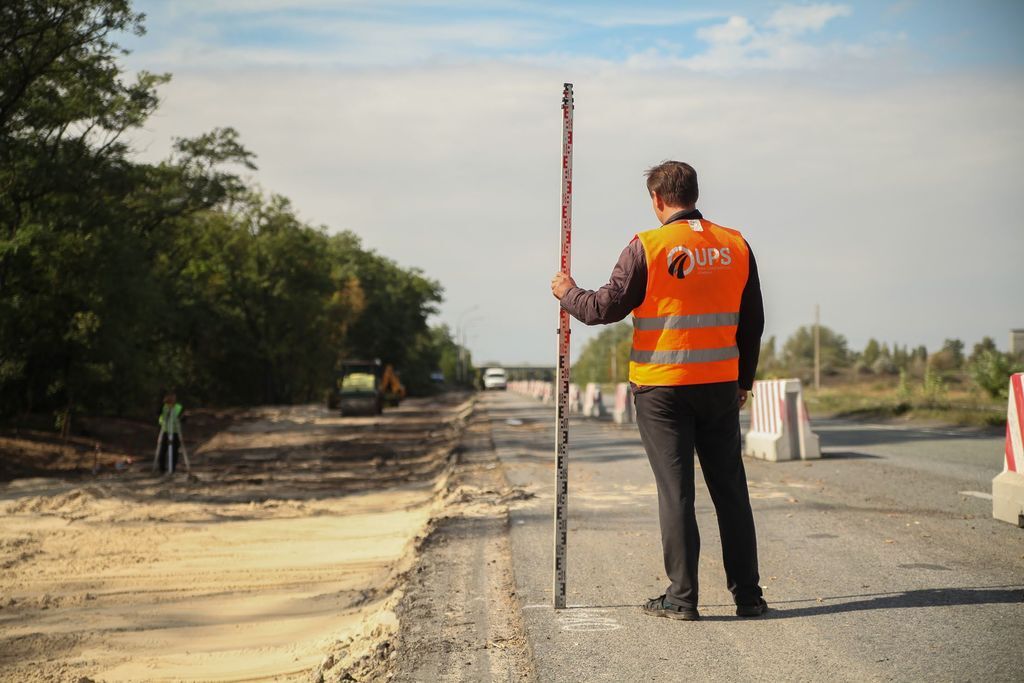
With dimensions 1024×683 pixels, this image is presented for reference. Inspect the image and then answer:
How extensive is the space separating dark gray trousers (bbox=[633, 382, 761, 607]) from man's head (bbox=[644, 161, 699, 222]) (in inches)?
34.2

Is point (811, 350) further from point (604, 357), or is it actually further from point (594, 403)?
point (594, 403)

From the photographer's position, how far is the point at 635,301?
514 cm


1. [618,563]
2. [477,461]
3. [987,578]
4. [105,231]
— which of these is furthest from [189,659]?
[105,231]

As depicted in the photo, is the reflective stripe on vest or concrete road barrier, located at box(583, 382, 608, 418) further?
concrete road barrier, located at box(583, 382, 608, 418)

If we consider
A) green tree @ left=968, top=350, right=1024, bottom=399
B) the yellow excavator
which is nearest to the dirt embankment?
green tree @ left=968, top=350, right=1024, bottom=399

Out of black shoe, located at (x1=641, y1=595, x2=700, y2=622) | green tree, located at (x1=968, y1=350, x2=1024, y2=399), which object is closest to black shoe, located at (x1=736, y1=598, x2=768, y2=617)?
black shoe, located at (x1=641, y1=595, x2=700, y2=622)

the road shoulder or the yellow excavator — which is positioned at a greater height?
the yellow excavator

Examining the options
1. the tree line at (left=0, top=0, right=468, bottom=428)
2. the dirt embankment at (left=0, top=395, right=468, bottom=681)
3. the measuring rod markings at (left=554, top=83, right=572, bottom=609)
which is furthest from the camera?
the tree line at (left=0, top=0, right=468, bottom=428)

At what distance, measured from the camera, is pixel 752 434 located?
16078 millimetres

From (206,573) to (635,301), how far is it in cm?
586

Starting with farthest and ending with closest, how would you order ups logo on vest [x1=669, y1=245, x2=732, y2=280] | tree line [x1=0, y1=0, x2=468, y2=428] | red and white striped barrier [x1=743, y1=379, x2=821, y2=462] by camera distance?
tree line [x1=0, y1=0, x2=468, y2=428] → red and white striped barrier [x1=743, y1=379, x2=821, y2=462] → ups logo on vest [x1=669, y1=245, x2=732, y2=280]

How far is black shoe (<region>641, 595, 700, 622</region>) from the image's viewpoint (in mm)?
5254

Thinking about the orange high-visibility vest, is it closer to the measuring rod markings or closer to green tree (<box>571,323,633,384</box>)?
the measuring rod markings

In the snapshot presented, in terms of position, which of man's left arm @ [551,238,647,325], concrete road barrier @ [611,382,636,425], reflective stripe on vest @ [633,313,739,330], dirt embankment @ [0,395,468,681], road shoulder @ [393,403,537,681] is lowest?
dirt embankment @ [0,395,468,681]
